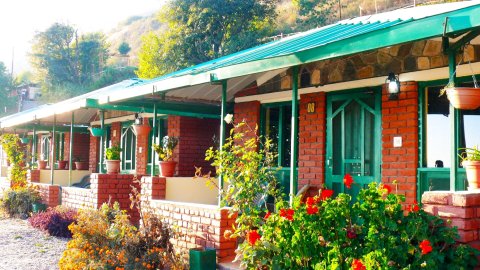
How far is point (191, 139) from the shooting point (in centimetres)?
1297

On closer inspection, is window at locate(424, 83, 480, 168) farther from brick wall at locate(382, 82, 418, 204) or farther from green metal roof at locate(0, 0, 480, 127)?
green metal roof at locate(0, 0, 480, 127)

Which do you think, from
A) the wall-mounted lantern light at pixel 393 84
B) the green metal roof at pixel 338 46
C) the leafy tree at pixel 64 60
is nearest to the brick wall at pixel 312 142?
the green metal roof at pixel 338 46

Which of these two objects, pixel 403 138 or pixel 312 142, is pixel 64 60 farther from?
pixel 403 138

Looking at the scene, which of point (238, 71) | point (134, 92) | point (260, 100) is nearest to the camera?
point (238, 71)

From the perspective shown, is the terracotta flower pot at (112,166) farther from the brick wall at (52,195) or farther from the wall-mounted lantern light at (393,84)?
the wall-mounted lantern light at (393,84)

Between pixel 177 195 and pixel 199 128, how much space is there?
3.69 meters

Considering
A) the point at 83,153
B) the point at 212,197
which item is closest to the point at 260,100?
the point at 212,197

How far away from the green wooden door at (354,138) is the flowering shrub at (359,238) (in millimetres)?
3207

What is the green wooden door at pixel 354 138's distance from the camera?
322 inches

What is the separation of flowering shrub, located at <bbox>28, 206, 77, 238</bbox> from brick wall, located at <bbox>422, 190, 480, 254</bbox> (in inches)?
322

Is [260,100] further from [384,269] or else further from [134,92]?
[384,269]

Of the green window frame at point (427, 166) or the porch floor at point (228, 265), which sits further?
the green window frame at point (427, 166)

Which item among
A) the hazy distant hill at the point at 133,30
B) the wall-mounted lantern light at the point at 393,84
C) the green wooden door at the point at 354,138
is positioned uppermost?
the hazy distant hill at the point at 133,30

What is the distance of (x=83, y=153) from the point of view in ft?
63.6
